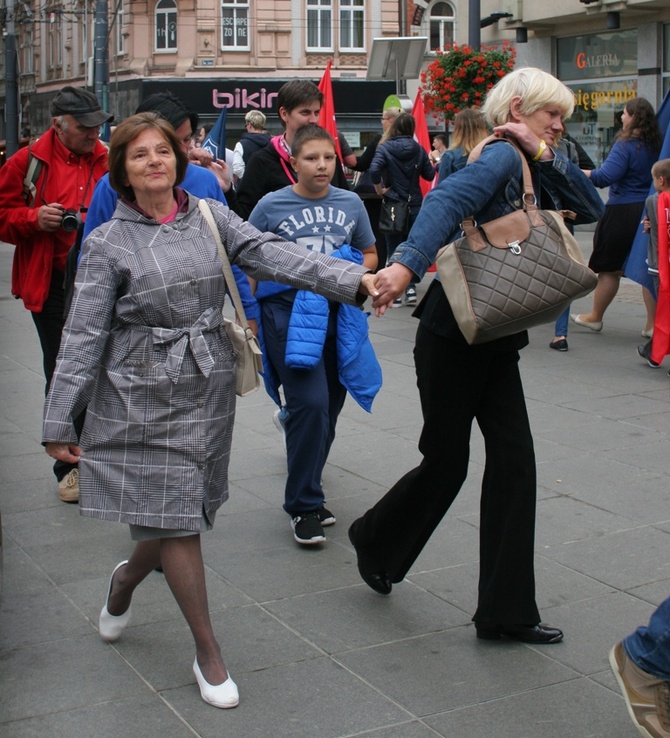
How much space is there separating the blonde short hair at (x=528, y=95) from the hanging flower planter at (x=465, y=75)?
51.4ft

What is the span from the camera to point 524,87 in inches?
153

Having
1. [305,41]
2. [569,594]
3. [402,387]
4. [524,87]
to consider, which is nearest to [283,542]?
[569,594]

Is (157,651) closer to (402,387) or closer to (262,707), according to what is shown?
(262,707)

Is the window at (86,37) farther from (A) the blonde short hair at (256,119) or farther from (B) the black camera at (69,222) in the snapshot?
(B) the black camera at (69,222)

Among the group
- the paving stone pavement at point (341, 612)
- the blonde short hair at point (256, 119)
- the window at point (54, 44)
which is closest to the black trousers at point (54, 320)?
the paving stone pavement at point (341, 612)

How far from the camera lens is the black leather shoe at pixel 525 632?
13.3ft

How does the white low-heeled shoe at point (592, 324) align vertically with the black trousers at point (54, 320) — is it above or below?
below

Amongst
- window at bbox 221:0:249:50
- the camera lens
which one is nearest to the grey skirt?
the camera lens

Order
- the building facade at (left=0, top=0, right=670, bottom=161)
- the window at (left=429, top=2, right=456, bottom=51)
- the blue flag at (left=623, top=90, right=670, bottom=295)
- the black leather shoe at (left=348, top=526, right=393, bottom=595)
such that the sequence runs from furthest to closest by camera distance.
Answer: the window at (left=429, top=2, right=456, bottom=51)
the building facade at (left=0, top=0, right=670, bottom=161)
the blue flag at (left=623, top=90, right=670, bottom=295)
the black leather shoe at (left=348, top=526, right=393, bottom=595)

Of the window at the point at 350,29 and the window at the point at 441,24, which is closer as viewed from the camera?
the window at the point at 441,24

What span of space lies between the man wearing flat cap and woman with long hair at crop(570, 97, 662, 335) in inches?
195

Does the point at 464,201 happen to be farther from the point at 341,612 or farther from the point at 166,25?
the point at 166,25

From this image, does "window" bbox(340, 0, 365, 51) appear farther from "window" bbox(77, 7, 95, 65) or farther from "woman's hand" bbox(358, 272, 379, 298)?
"woman's hand" bbox(358, 272, 379, 298)

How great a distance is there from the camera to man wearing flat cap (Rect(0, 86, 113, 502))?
573cm
